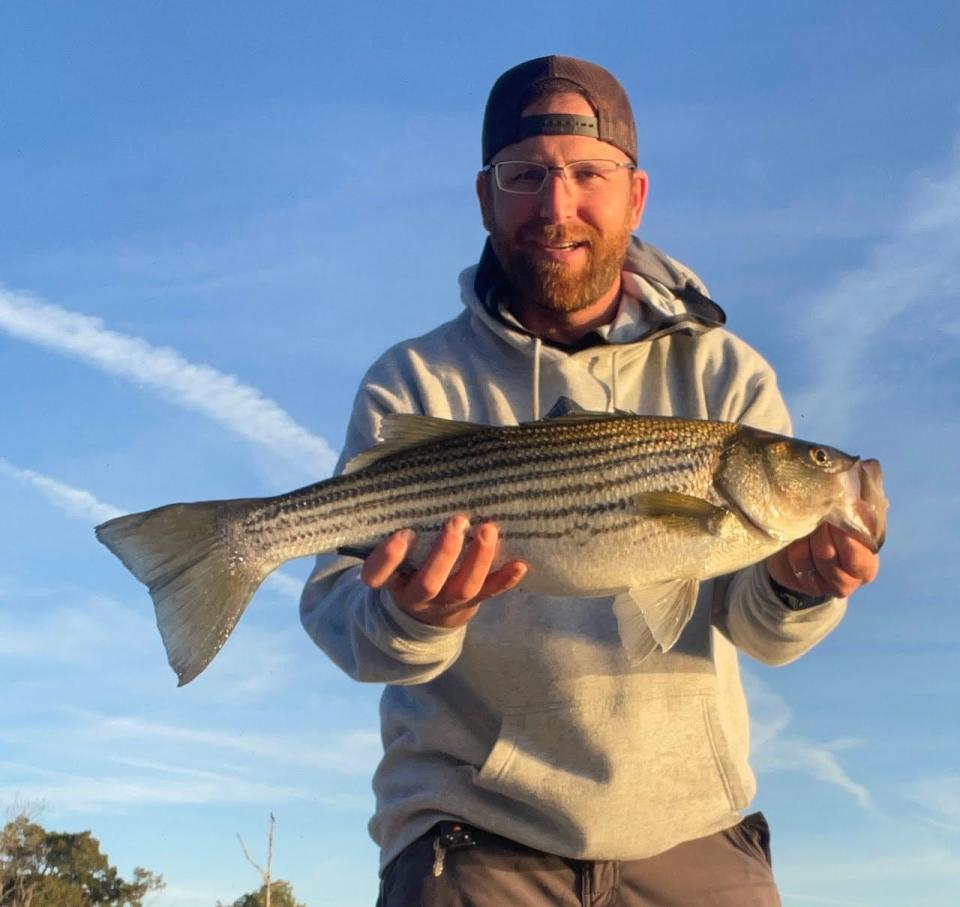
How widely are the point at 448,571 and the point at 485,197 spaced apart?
137 inches

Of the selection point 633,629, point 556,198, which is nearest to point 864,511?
point 633,629

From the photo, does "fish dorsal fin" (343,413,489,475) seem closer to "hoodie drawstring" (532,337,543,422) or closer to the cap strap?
"hoodie drawstring" (532,337,543,422)

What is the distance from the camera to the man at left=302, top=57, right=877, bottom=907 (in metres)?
6.16

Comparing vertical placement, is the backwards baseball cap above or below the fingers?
above

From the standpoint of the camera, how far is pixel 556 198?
7.35 meters

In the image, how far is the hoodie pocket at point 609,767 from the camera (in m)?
6.19

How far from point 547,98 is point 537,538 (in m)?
3.56

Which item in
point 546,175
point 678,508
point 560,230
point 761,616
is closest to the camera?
point 678,508

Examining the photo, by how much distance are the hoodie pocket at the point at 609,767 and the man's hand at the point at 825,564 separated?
3.00ft

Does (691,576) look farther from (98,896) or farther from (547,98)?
(98,896)

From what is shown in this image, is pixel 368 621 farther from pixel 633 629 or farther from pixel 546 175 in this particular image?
pixel 546 175

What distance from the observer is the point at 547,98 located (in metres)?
7.75

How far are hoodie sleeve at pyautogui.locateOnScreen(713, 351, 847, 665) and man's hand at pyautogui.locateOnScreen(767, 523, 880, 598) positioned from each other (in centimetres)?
16

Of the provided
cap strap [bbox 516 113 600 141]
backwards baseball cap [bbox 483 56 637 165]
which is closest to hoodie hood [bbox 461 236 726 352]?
backwards baseball cap [bbox 483 56 637 165]
